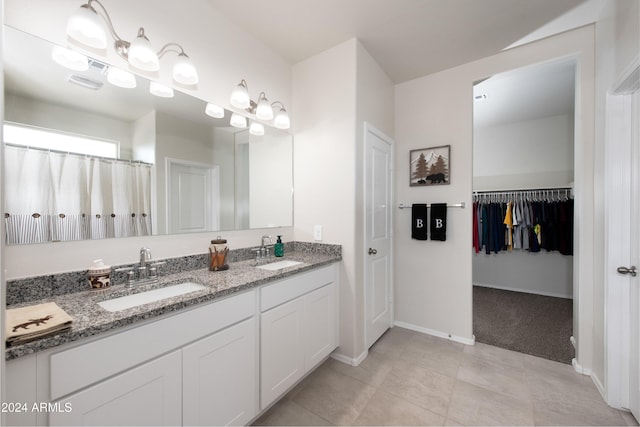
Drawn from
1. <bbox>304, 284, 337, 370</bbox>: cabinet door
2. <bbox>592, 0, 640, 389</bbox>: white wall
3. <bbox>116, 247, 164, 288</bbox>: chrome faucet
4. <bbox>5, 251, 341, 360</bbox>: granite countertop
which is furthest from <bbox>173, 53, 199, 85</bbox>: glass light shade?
<bbox>592, 0, 640, 389</bbox>: white wall

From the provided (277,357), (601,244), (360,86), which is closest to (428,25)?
(360,86)

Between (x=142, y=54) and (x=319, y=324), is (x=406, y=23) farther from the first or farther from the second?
(x=319, y=324)

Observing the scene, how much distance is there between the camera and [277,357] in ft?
5.37

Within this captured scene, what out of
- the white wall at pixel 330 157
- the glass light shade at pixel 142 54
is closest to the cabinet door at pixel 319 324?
the white wall at pixel 330 157

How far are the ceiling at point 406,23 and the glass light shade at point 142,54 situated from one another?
0.74 m

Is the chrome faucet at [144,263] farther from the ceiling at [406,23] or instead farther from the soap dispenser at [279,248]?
the ceiling at [406,23]

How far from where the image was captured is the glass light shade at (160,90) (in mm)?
1573

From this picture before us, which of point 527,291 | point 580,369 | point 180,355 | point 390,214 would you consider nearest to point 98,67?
point 180,355

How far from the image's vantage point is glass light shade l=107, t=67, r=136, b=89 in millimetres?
1411

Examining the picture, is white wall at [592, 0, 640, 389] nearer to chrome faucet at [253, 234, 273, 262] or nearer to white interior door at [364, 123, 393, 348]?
white interior door at [364, 123, 393, 348]

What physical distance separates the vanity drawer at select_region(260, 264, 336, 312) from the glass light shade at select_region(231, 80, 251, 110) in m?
1.37

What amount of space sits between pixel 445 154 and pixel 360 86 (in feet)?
Result: 3.75

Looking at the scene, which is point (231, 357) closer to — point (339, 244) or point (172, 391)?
point (172, 391)

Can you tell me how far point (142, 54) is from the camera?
4.67ft
